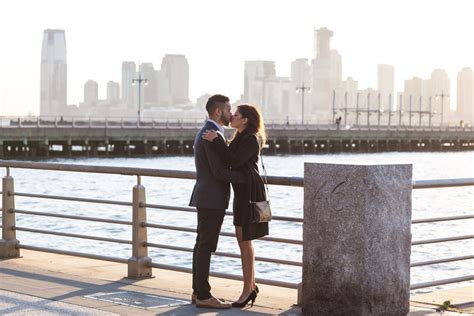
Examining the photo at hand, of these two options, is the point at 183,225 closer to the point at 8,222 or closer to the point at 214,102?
the point at 8,222

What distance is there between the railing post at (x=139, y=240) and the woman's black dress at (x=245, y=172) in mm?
1939

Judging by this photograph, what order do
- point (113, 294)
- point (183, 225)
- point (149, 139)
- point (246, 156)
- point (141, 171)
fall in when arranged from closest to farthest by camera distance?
point (246, 156), point (113, 294), point (141, 171), point (183, 225), point (149, 139)

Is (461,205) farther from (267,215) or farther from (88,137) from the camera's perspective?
(88,137)

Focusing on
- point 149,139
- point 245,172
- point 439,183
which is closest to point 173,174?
point 245,172

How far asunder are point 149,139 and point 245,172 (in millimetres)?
92459

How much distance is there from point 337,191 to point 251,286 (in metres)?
1.40

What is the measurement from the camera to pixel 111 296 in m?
9.30

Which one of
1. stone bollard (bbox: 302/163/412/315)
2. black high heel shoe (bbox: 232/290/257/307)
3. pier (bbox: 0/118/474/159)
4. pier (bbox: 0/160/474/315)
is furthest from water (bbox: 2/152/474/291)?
pier (bbox: 0/118/474/159)

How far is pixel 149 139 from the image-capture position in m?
100

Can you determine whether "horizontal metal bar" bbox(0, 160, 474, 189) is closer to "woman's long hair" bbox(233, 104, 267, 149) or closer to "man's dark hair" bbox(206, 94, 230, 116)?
"woman's long hair" bbox(233, 104, 267, 149)

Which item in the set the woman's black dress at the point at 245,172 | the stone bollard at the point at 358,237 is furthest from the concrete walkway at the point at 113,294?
the woman's black dress at the point at 245,172

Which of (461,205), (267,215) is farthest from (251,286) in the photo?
(461,205)

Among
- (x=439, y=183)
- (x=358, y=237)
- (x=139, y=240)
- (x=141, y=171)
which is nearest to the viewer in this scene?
(x=358, y=237)

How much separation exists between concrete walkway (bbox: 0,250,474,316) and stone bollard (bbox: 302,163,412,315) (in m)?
0.55
